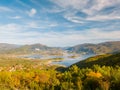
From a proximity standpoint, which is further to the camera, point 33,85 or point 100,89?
point 33,85

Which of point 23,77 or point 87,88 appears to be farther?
point 23,77

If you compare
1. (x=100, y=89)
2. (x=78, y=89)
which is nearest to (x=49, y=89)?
(x=78, y=89)

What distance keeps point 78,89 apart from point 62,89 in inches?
121

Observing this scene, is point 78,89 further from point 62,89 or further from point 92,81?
Answer: point 92,81

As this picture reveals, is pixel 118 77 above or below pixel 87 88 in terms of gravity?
above

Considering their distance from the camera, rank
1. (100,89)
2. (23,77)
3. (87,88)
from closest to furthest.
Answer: (100,89) → (87,88) → (23,77)

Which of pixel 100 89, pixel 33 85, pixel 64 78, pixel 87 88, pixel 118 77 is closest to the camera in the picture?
pixel 100 89

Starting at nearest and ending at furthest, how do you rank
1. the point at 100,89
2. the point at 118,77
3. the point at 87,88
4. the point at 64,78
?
the point at 100,89, the point at 118,77, the point at 87,88, the point at 64,78

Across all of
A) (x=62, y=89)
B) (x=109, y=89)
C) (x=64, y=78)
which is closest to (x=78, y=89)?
(x=62, y=89)

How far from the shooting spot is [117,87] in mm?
34688

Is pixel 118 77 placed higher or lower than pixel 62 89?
higher

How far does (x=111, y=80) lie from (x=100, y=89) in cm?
464

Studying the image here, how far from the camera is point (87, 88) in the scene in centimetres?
3878

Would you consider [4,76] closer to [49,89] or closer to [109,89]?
[49,89]
